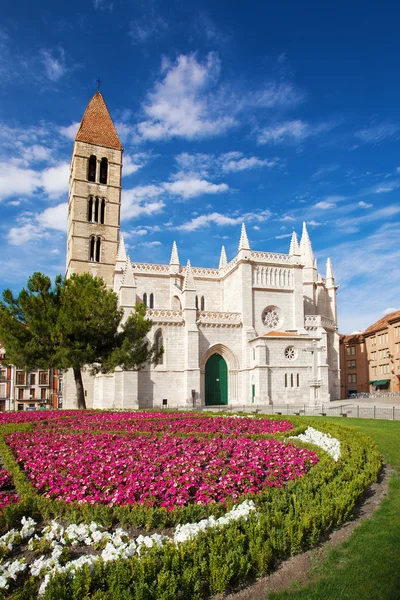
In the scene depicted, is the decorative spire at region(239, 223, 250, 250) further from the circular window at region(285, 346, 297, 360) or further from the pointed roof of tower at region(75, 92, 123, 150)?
the pointed roof of tower at region(75, 92, 123, 150)

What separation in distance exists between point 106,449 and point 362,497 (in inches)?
241

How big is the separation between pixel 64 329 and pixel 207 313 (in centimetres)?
1676

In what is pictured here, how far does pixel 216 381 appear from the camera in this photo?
3866 cm

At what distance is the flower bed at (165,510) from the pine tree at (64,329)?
1103 centimetres

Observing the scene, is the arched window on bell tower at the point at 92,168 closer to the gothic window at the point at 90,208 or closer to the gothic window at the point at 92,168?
the gothic window at the point at 92,168

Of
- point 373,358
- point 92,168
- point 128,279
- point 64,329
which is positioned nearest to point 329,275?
point 373,358

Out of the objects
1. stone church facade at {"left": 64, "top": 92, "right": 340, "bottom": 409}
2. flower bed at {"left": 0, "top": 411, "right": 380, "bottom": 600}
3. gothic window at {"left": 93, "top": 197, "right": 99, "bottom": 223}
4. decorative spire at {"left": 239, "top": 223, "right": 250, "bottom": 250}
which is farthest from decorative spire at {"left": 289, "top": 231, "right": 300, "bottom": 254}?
flower bed at {"left": 0, "top": 411, "right": 380, "bottom": 600}

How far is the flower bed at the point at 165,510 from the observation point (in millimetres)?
4852

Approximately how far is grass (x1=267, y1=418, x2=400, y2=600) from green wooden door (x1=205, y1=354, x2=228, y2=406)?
31054mm

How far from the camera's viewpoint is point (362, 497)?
829 centimetres

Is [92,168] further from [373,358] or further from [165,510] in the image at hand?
[165,510]

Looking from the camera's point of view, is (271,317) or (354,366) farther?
(354,366)

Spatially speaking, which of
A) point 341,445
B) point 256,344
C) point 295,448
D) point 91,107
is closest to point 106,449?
point 295,448

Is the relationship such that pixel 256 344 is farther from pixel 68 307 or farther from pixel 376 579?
pixel 376 579
